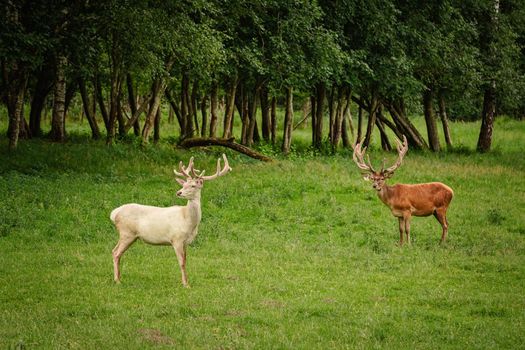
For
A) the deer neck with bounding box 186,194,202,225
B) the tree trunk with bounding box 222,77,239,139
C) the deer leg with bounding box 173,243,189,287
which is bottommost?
the deer leg with bounding box 173,243,189,287

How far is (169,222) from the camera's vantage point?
13.7 m

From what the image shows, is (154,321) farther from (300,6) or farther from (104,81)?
(104,81)

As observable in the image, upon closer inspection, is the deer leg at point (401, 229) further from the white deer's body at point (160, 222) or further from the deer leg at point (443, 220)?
the white deer's body at point (160, 222)

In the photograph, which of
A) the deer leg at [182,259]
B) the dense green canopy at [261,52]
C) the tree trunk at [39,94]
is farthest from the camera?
the tree trunk at [39,94]

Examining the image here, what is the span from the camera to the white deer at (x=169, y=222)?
1355 cm

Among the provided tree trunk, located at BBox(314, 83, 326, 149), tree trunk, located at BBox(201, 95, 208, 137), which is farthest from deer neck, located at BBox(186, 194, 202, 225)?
tree trunk, located at BBox(201, 95, 208, 137)

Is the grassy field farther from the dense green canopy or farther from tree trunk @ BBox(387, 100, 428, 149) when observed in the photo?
tree trunk @ BBox(387, 100, 428, 149)

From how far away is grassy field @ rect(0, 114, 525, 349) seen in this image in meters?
11.1

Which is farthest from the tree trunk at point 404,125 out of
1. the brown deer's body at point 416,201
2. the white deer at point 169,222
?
the white deer at point 169,222

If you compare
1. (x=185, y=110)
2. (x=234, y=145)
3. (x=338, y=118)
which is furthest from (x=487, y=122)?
(x=234, y=145)

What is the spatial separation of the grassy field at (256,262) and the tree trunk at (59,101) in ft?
4.75

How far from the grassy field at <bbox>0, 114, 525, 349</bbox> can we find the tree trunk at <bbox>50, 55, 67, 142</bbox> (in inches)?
57.0

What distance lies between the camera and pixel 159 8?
25.0m

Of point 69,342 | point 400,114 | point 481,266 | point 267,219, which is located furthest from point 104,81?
point 69,342
